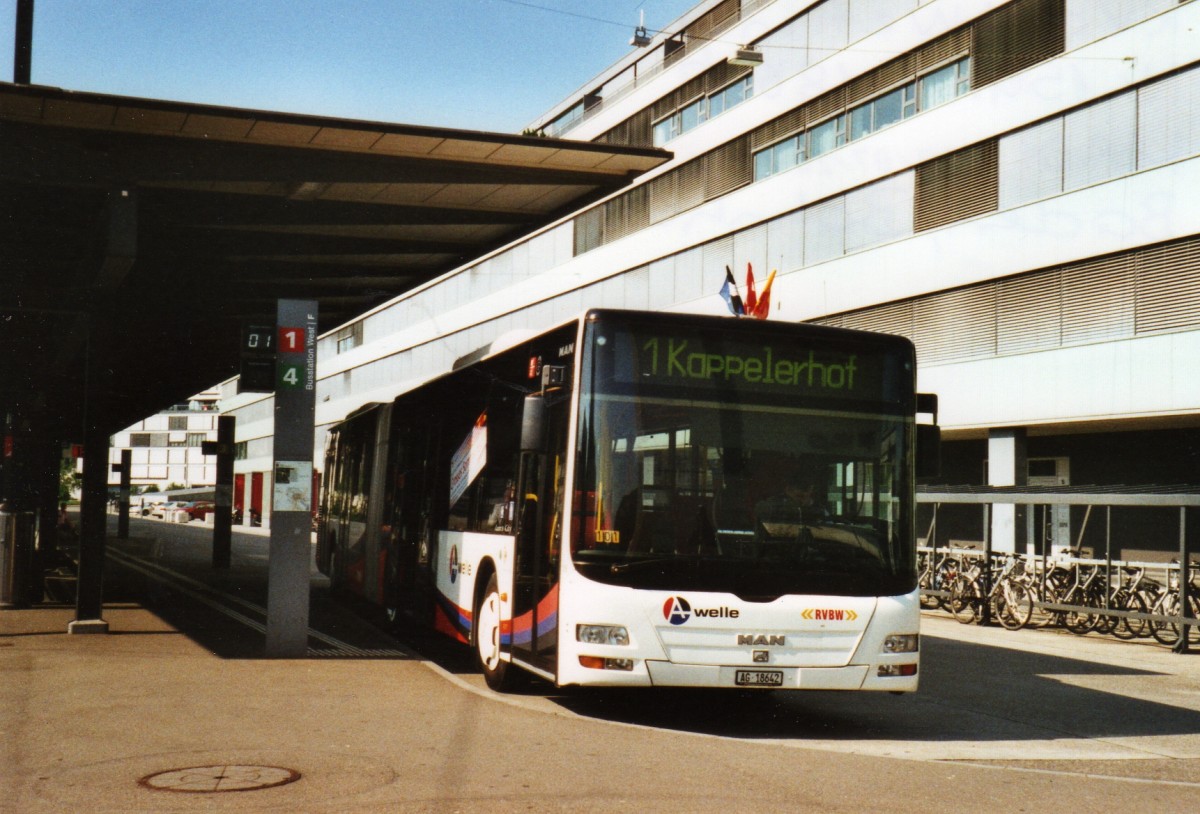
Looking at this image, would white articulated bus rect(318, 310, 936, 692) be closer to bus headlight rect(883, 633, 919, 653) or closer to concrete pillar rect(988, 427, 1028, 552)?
bus headlight rect(883, 633, 919, 653)

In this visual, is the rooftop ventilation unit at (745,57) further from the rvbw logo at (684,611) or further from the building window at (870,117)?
the rvbw logo at (684,611)

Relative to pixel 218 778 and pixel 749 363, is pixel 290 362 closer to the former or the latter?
pixel 749 363

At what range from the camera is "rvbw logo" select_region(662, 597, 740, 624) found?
9.77 m

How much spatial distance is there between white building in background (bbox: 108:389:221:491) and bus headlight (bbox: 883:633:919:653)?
135 metres

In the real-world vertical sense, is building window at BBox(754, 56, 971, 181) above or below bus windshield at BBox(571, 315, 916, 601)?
above

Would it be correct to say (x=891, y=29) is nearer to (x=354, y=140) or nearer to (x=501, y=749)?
(x=354, y=140)

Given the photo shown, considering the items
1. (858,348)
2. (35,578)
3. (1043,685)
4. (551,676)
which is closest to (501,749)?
(551,676)

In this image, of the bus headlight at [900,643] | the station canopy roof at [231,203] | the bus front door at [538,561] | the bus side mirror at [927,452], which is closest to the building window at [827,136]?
the station canopy roof at [231,203]

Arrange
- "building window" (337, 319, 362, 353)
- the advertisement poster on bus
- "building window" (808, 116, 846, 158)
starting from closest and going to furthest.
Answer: the advertisement poster on bus
"building window" (808, 116, 846, 158)
"building window" (337, 319, 362, 353)

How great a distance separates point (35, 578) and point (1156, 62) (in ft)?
67.9

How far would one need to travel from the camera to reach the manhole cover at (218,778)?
7.32 m

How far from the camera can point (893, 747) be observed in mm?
9789

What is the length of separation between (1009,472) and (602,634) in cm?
2121

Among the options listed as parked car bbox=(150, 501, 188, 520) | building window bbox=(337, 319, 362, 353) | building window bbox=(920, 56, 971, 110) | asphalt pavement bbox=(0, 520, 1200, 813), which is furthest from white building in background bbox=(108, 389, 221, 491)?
asphalt pavement bbox=(0, 520, 1200, 813)
